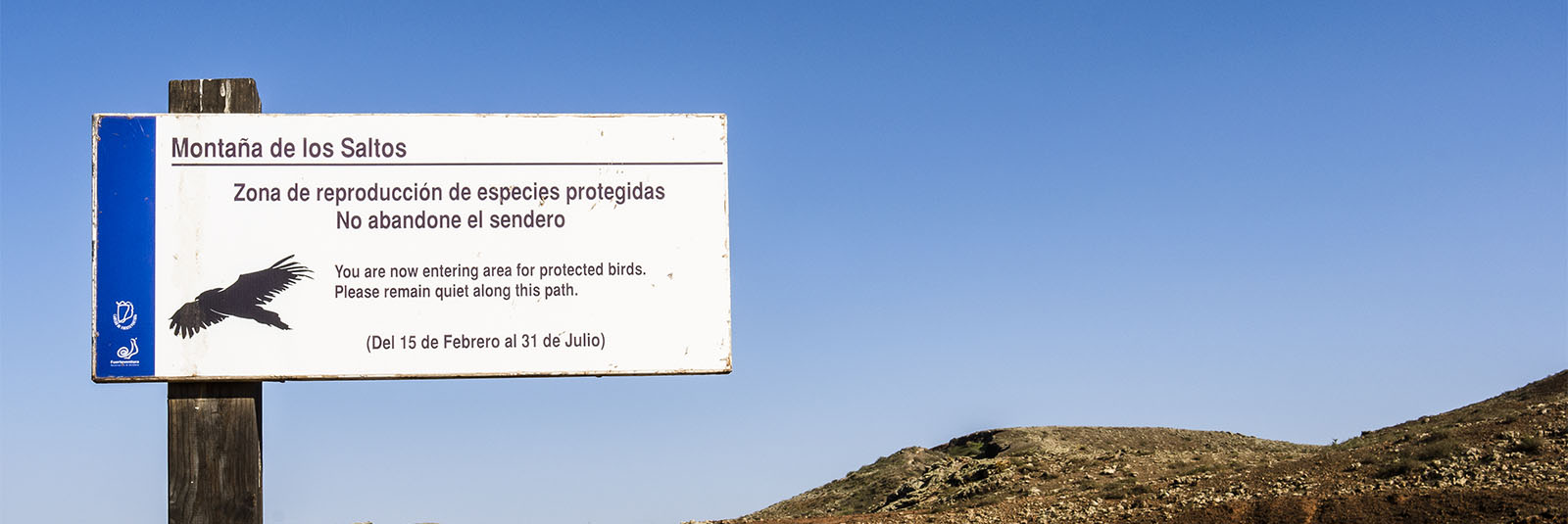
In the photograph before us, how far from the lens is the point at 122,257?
6922mm

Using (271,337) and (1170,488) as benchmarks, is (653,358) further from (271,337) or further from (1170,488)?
(1170,488)

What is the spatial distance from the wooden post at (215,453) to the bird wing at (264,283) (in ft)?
1.67

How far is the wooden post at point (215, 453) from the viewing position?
22.8 ft

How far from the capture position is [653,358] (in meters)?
7.30

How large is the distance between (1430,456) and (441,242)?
18563mm

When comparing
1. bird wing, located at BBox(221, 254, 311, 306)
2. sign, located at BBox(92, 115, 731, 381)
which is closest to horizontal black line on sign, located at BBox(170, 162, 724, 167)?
sign, located at BBox(92, 115, 731, 381)

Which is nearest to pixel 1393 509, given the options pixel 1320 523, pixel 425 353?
pixel 1320 523

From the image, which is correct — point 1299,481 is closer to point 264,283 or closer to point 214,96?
point 264,283

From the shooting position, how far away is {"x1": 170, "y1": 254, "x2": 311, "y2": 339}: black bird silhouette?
700cm

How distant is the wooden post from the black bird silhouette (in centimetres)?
38

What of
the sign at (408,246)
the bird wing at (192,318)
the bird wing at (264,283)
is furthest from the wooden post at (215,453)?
the bird wing at (264,283)

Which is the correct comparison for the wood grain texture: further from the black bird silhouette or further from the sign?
the black bird silhouette

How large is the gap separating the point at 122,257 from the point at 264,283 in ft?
2.57

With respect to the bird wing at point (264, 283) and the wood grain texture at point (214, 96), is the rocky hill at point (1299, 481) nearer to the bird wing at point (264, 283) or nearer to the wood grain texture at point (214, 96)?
the bird wing at point (264, 283)
